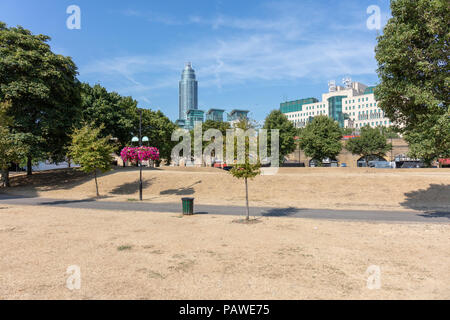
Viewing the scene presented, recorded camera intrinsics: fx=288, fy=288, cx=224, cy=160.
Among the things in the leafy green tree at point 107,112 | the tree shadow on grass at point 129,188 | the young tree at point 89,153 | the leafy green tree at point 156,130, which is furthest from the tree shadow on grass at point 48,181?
the leafy green tree at point 156,130

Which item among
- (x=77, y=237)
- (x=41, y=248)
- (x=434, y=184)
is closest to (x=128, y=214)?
(x=77, y=237)

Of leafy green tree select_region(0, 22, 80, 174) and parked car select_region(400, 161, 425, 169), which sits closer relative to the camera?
leafy green tree select_region(0, 22, 80, 174)

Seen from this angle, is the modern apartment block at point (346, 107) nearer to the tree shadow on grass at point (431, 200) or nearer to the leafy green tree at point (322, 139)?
the leafy green tree at point (322, 139)

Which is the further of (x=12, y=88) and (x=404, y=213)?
(x=12, y=88)

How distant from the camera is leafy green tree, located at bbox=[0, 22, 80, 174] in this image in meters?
28.7

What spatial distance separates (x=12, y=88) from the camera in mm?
28078

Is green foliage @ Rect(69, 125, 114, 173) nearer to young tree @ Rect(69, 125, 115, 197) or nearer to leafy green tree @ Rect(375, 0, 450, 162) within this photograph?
young tree @ Rect(69, 125, 115, 197)

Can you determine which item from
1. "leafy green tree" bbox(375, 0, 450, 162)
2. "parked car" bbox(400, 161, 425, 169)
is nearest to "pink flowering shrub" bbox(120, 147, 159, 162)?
"leafy green tree" bbox(375, 0, 450, 162)

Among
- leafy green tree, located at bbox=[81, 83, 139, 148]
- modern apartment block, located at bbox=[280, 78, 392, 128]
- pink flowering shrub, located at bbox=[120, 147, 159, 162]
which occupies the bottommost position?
pink flowering shrub, located at bbox=[120, 147, 159, 162]

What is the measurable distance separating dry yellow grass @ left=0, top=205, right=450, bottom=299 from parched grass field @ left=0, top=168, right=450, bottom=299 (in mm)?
28

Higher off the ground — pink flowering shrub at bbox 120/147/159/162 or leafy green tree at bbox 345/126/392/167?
leafy green tree at bbox 345/126/392/167

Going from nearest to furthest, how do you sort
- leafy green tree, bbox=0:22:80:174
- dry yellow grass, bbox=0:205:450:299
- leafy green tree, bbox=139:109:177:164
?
Answer: dry yellow grass, bbox=0:205:450:299
leafy green tree, bbox=0:22:80:174
leafy green tree, bbox=139:109:177:164
